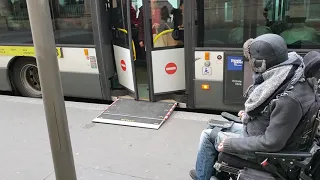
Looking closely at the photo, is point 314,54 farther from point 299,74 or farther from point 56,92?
point 56,92

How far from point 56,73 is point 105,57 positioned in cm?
304

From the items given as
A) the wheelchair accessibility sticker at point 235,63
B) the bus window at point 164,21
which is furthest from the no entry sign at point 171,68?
the wheelchair accessibility sticker at point 235,63

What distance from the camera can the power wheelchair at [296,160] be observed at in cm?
199

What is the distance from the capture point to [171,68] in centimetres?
485

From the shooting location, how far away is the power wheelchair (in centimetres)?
199

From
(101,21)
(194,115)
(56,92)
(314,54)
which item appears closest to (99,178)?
(56,92)

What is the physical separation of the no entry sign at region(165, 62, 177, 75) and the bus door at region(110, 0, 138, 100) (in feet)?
1.71

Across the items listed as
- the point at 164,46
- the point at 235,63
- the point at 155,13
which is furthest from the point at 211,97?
the point at 155,13

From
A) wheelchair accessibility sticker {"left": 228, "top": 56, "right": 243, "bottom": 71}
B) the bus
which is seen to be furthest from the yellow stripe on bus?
wheelchair accessibility sticker {"left": 228, "top": 56, "right": 243, "bottom": 71}

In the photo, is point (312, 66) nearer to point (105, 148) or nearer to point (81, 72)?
point (105, 148)

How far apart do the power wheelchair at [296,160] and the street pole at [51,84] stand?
1119 mm

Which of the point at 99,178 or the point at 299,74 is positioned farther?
the point at 99,178

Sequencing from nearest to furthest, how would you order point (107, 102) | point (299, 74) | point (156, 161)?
point (299, 74) → point (156, 161) → point (107, 102)

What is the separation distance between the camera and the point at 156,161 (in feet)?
11.4
